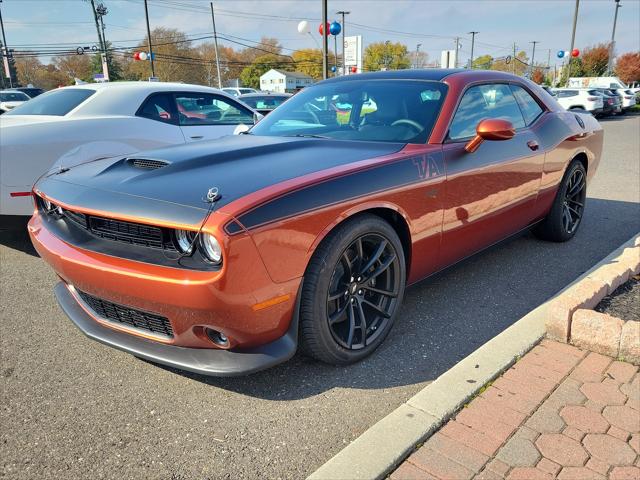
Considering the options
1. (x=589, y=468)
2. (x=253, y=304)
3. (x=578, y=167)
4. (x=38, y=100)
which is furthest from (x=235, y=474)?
(x=38, y=100)

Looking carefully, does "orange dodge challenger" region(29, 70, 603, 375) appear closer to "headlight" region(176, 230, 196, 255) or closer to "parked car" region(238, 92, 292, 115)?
"headlight" region(176, 230, 196, 255)

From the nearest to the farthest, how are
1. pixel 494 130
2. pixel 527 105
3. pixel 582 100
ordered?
pixel 494 130, pixel 527 105, pixel 582 100

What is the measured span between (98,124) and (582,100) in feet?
79.2

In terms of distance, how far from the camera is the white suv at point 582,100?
2333 centimetres

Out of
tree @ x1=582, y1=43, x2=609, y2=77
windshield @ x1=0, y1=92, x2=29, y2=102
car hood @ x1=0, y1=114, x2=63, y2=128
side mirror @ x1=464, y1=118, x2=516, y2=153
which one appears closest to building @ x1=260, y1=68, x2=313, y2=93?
tree @ x1=582, y1=43, x2=609, y2=77

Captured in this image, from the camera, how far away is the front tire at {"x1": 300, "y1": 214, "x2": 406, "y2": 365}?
2.38 meters

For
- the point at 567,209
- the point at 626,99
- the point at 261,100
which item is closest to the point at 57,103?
the point at 567,209

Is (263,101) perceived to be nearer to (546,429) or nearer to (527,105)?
(527,105)

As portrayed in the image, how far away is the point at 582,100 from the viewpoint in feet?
77.6

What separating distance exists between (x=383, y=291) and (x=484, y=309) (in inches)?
38.0

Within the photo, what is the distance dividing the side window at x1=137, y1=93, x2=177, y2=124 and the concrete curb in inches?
164

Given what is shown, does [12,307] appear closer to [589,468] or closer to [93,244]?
[93,244]

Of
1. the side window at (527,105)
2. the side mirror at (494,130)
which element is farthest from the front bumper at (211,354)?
the side window at (527,105)

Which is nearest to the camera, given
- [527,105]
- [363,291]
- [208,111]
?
[363,291]
